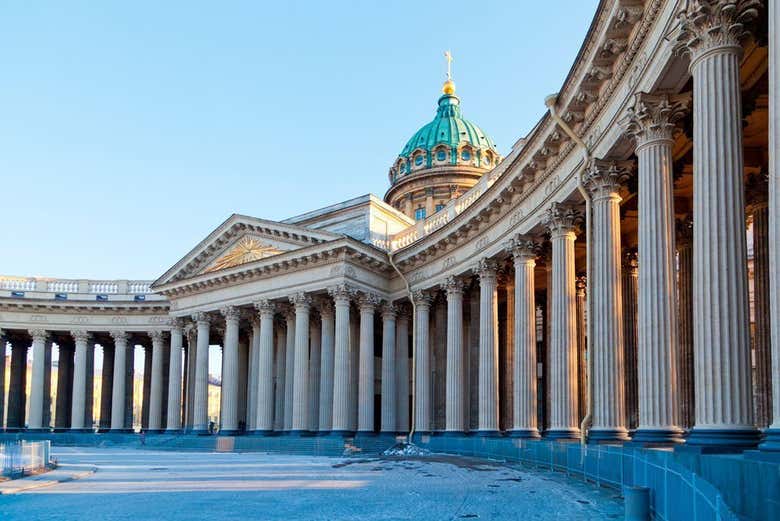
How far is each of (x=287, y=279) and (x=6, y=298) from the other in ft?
83.4

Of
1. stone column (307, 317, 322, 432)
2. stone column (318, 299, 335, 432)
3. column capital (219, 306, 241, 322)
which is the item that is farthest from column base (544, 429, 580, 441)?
column capital (219, 306, 241, 322)

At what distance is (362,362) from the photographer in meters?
45.8

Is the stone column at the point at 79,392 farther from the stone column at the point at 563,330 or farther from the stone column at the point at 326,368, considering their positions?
the stone column at the point at 563,330

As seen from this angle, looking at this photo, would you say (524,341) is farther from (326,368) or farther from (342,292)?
(326,368)

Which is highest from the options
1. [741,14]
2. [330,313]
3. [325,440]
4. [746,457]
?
[741,14]

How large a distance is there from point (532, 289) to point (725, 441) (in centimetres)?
1774

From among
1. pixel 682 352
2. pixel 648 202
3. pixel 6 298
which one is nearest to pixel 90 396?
pixel 6 298

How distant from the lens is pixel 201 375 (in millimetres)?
53594

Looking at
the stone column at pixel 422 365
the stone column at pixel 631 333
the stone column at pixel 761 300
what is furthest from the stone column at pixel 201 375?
Result: the stone column at pixel 761 300

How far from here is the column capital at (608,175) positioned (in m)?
23.8

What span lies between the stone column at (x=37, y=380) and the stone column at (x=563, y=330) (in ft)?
149

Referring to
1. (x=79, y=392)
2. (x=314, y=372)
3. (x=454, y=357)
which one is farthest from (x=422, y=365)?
(x=79, y=392)

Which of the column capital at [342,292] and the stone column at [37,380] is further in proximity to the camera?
the stone column at [37,380]

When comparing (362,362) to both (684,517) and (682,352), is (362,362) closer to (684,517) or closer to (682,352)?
(682,352)
